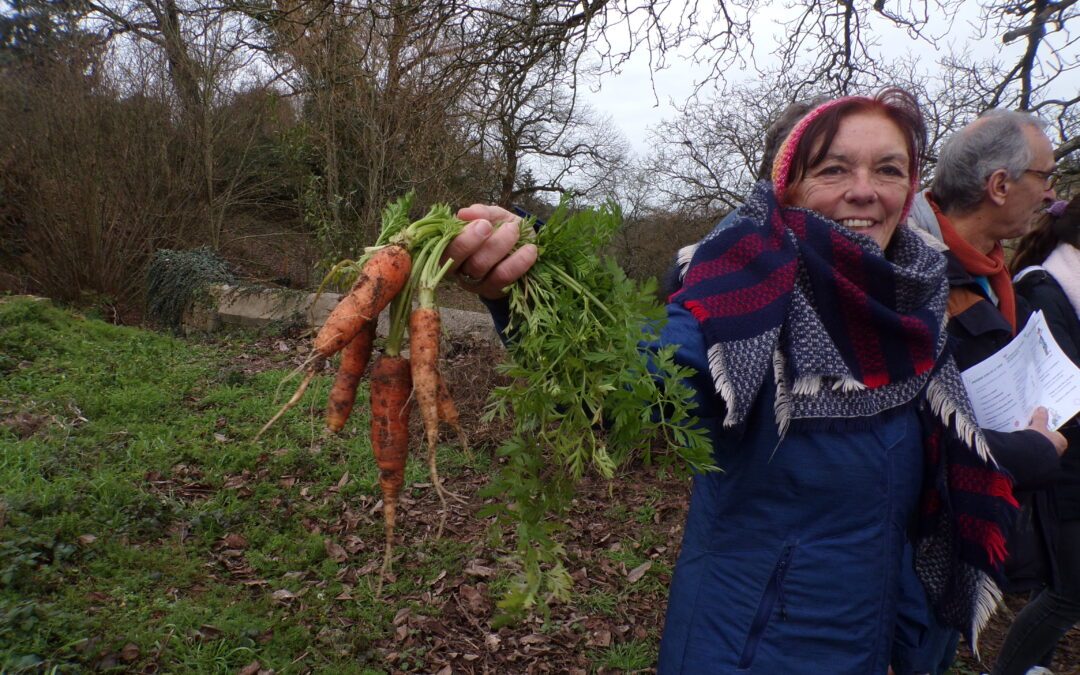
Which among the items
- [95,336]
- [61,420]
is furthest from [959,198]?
[95,336]

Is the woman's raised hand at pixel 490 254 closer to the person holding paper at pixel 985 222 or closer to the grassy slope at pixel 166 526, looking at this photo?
the person holding paper at pixel 985 222

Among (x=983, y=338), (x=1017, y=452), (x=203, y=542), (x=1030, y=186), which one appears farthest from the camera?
(x=203, y=542)

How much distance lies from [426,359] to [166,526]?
325cm

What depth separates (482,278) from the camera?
1.53m

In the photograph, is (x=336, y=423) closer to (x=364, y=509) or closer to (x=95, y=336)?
(x=364, y=509)

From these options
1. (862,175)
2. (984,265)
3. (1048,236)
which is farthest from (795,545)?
(1048,236)

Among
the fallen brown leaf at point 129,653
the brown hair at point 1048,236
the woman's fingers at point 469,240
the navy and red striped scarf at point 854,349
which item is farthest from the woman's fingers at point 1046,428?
the fallen brown leaf at point 129,653

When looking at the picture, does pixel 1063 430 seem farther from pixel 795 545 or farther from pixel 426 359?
pixel 426 359

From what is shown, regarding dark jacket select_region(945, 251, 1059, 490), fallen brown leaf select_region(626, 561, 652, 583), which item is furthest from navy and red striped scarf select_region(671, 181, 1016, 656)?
fallen brown leaf select_region(626, 561, 652, 583)

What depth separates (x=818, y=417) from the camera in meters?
1.54

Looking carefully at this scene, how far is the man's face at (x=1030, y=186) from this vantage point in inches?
94.2

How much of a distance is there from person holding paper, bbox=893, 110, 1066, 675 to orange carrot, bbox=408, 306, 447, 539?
1489 millimetres

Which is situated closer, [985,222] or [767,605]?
[767,605]

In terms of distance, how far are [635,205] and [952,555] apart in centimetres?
1291
